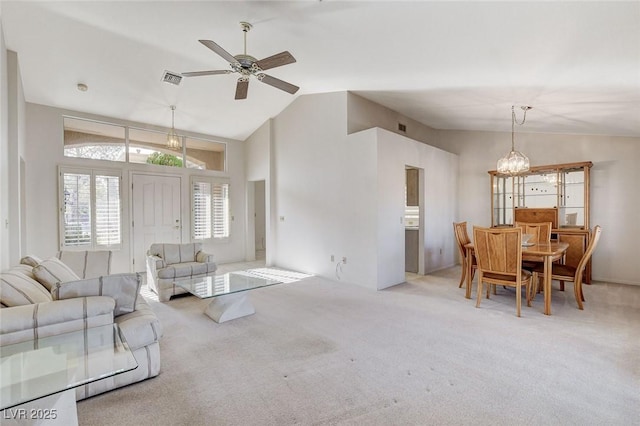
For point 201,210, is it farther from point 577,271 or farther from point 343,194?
point 577,271

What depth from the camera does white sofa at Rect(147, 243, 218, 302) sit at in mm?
4082

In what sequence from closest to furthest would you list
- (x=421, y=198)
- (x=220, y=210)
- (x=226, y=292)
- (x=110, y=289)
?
(x=110, y=289)
(x=226, y=292)
(x=421, y=198)
(x=220, y=210)

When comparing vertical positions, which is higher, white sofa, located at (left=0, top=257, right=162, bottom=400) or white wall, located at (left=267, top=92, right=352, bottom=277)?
white wall, located at (left=267, top=92, right=352, bottom=277)

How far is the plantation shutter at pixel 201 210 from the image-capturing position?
6500mm

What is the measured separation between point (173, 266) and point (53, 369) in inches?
119

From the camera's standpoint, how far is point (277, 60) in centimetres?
286

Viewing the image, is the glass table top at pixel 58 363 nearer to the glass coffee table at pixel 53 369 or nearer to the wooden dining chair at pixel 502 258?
the glass coffee table at pixel 53 369

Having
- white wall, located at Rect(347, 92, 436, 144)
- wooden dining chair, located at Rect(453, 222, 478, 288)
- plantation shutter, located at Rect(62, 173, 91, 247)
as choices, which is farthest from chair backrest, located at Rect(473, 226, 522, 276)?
plantation shutter, located at Rect(62, 173, 91, 247)

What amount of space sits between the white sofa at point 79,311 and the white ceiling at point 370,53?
8.69ft

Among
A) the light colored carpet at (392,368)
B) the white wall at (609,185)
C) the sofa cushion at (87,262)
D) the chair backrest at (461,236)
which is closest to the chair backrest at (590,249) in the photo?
the light colored carpet at (392,368)

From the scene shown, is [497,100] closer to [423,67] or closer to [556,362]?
[423,67]

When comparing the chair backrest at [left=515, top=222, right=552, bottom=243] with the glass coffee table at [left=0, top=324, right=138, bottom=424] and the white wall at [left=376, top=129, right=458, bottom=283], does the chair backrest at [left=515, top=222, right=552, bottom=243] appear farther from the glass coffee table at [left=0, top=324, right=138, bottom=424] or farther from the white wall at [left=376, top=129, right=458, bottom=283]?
the glass coffee table at [left=0, top=324, right=138, bottom=424]

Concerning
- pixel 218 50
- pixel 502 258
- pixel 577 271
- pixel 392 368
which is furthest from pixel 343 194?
pixel 577 271

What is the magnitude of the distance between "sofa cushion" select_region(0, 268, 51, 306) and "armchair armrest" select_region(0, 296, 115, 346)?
148mm
